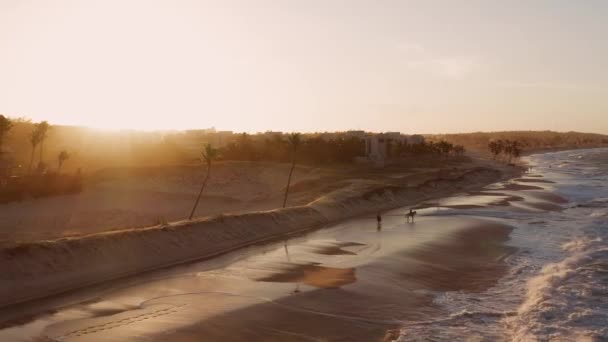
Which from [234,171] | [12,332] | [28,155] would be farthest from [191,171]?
[12,332]

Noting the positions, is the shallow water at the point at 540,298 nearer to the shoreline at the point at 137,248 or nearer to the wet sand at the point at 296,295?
the wet sand at the point at 296,295

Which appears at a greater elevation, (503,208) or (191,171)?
(191,171)

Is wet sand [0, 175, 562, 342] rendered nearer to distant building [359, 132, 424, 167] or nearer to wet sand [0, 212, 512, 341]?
wet sand [0, 212, 512, 341]

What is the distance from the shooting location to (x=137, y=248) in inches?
1015

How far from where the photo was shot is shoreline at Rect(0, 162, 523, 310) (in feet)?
69.3

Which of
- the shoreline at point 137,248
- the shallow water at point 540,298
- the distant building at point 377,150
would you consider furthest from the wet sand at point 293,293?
the distant building at point 377,150

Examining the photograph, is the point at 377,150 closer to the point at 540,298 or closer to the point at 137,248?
the point at 137,248

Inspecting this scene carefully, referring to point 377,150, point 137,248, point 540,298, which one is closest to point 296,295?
point 540,298

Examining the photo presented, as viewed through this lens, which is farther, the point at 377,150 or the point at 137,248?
the point at 377,150

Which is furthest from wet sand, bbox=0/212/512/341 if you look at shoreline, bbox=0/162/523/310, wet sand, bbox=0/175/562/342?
shoreline, bbox=0/162/523/310

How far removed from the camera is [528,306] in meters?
18.5

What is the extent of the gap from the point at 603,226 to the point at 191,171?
129 ft

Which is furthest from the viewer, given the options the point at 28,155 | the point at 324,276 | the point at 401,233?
the point at 28,155

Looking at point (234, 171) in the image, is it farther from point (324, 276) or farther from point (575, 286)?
point (575, 286)
